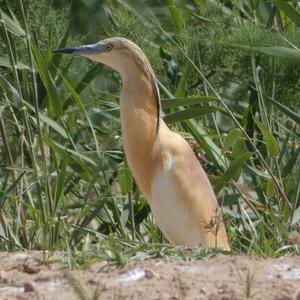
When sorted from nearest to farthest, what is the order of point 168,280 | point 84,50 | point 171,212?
point 168,280 → point 171,212 → point 84,50

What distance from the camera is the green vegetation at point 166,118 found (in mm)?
4605

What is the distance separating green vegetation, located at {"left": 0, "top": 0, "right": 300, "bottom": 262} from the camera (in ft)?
15.1

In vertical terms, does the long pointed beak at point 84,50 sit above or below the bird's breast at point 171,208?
above

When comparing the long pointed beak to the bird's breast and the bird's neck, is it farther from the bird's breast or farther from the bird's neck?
the bird's breast

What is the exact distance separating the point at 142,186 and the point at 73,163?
34 centimetres

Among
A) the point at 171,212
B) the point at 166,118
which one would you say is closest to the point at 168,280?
the point at 171,212

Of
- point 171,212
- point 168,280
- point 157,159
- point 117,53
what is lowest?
point 171,212

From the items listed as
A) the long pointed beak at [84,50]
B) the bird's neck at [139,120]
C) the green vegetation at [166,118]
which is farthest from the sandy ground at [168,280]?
the long pointed beak at [84,50]

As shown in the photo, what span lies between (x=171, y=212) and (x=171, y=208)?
16 millimetres

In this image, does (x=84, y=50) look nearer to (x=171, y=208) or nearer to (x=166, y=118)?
(x=166, y=118)

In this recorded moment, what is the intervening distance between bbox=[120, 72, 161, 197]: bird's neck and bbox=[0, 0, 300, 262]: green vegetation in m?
0.08

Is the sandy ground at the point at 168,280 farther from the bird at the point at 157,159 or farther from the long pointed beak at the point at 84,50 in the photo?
the long pointed beak at the point at 84,50

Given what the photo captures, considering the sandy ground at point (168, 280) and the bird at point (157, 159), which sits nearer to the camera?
the sandy ground at point (168, 280)

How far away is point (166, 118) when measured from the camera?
16.4 feet
